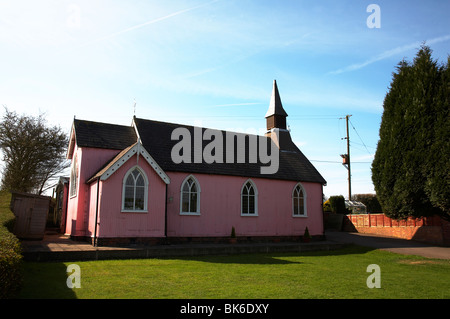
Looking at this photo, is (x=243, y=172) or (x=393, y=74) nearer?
(x=393, y=74)

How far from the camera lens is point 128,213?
18750 mm

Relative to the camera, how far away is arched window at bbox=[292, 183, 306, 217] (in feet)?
86.1

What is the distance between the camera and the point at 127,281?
1036 centimetres

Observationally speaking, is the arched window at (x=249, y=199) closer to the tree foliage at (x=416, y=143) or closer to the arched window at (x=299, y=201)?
the arched window at (x=299, y=201)

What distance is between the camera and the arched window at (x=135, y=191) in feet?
61.9

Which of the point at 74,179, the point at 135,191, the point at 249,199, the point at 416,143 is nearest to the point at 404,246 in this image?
the point at 416,143

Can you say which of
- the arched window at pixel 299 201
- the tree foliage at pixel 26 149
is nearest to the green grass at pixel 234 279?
the arched window at pixel 299 201

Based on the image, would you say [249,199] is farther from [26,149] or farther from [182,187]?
[26,149]

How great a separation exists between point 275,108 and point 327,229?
14299 millimetres

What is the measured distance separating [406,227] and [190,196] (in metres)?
16.9
